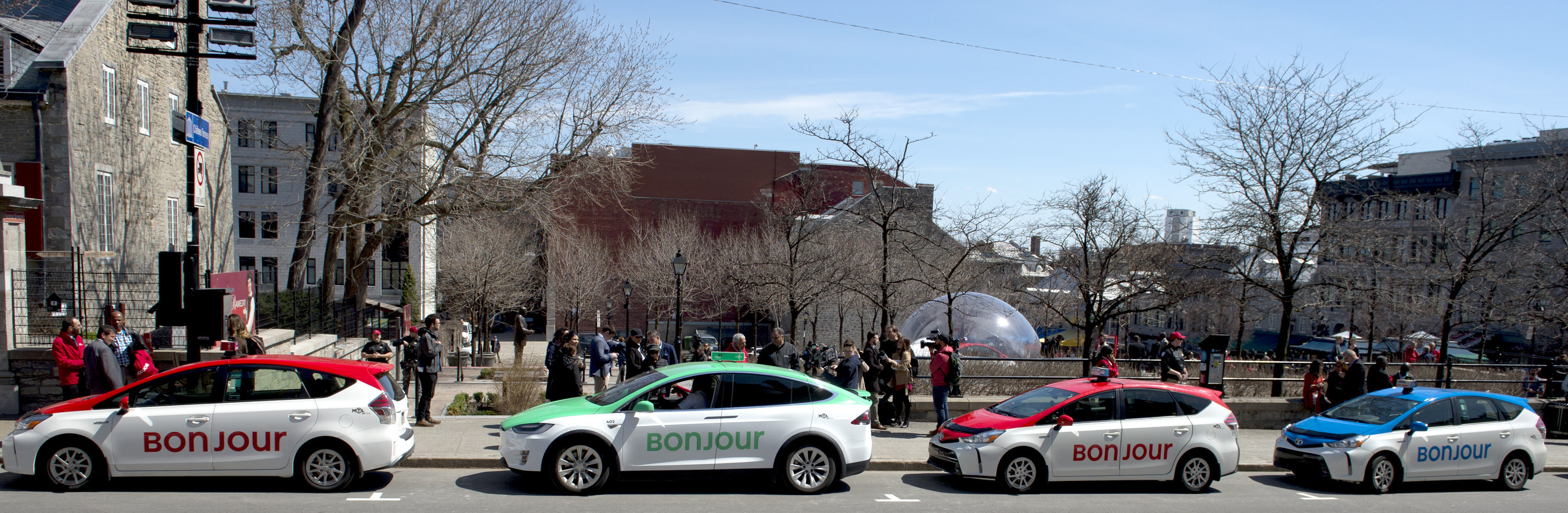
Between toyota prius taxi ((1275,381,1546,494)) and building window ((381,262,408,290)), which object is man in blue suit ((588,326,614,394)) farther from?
building window ((381,262,408,290))

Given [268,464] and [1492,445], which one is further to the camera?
[1492,445]

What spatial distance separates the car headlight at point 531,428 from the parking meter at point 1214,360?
1039 centimetres

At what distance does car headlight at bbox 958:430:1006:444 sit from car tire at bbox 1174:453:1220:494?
2.19 metres

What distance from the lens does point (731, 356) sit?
15477 millimetres

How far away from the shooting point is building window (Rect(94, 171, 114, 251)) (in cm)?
1878

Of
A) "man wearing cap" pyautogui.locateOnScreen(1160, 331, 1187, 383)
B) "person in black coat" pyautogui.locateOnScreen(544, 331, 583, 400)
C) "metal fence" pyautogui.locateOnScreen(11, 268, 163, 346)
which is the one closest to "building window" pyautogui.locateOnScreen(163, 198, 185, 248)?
"metal fence" pyautogui.locateOnScreen(11, 268, 163, 346)

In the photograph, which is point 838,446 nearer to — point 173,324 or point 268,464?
point 268,464

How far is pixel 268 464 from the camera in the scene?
8109mm

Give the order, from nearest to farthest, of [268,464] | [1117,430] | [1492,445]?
[268,464], [1117,430], [1492,445]

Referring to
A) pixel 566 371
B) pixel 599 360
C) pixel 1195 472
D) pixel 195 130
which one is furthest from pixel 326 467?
pixel 1195 472

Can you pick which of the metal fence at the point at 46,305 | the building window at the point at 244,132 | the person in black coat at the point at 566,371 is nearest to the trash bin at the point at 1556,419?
the person in black coat at the point at 566,371

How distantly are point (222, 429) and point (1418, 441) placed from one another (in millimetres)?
13167

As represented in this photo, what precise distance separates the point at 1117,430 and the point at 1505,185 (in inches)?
759

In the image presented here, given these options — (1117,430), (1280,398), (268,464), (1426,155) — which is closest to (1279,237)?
(1280,398)
